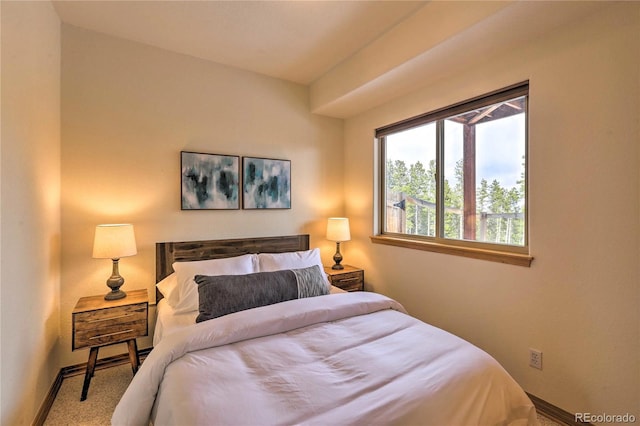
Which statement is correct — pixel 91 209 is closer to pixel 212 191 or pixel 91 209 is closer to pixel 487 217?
pixel 212 191

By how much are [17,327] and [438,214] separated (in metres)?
2.96

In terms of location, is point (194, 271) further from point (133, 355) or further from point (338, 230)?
point (338, 230)

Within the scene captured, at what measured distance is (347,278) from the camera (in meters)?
3.20

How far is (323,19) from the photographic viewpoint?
2.27m

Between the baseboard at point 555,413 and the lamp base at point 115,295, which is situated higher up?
the lamp base at point 115,295

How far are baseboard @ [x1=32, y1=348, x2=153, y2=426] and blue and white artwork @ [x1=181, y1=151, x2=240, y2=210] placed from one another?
137 centimetres

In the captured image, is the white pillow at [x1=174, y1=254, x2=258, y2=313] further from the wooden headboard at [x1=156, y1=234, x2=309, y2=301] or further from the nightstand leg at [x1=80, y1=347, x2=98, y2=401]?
the nightstand leg at [x1=80, y1=347, x2=98, y2=401]

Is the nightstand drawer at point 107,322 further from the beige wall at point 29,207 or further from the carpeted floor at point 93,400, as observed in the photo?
the carpeted floor at point 93,400

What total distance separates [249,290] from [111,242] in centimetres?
108

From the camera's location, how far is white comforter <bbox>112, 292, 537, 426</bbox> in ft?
3.72

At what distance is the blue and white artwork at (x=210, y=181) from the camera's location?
9.06 feet

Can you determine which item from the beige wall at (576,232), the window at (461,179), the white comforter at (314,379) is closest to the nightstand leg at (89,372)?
the white comforter at (314,379)

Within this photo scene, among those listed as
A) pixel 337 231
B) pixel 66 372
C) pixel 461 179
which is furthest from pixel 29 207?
pixel 461 179

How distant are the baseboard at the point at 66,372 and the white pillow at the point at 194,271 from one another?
810 millimetres
